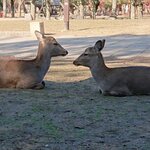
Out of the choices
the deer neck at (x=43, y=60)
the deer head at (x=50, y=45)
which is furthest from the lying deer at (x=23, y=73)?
the deer head at (x=50, y=45)

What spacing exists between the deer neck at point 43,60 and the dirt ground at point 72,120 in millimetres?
379

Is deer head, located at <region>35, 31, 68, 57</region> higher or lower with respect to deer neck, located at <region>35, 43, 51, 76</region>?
higher

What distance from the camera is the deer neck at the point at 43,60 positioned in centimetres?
996

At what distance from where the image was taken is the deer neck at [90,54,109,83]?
29.9 ft

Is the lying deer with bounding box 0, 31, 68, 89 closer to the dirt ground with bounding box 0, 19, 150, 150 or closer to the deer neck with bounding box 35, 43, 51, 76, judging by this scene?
the deer neck with bounding box 35, 43, 51, 76

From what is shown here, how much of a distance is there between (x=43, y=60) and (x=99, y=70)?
1334 millimetres

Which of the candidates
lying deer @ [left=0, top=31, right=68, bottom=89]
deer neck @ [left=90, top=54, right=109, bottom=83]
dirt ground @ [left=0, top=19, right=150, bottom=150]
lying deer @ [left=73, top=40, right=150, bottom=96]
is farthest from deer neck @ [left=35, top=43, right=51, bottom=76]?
lying deer @ [left=73, top=40, right=150, bottom=96]

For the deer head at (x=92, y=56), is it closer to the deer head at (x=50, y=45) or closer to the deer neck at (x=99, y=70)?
the deer neck at (x=99, y=70)

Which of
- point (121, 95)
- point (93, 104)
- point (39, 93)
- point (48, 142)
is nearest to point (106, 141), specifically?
point (48, 142)

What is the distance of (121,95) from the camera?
8.86m

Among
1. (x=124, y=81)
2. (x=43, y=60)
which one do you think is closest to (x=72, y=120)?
(x=124, y=81)

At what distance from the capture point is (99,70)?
9211mm

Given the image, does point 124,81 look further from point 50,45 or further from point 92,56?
point 50,45

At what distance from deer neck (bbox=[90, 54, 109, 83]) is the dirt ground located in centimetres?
30
